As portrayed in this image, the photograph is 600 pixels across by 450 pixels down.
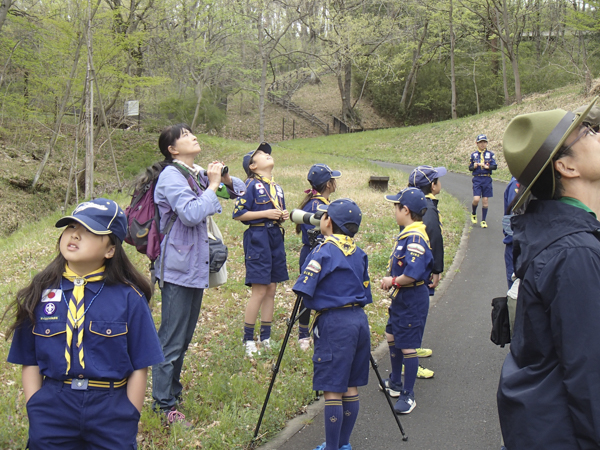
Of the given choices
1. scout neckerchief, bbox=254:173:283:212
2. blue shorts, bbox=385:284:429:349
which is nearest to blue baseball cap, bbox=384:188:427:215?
blue shorts, bbox=385:284:429:349

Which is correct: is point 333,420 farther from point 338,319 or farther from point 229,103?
point 229,103

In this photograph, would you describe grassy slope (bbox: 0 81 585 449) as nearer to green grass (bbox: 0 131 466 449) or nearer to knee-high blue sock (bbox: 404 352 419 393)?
green grass (bbox: 0 131 466 449)

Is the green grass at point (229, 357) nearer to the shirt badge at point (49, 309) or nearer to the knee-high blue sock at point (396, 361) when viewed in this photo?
the knee-high blue sock at point (396, 361)

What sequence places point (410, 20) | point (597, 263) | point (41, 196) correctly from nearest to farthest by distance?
point (597, 263) → point (41, 196) → point (410, 20)

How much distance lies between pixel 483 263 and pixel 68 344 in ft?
27.1

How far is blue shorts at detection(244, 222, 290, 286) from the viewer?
5426 millimetres

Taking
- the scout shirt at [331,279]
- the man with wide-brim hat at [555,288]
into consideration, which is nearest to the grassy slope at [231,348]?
→ the scout shirt at [331,279]

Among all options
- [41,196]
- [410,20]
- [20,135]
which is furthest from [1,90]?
[410,20]

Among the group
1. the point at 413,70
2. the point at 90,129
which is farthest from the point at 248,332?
the point at 413,70

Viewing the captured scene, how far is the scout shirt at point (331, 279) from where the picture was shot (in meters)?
3.59

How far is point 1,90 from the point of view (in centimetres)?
2084

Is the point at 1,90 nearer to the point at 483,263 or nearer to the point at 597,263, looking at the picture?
the point at 483,263

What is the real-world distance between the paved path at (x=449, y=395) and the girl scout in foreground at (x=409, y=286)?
0.25 meters

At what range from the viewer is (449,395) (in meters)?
4.92
